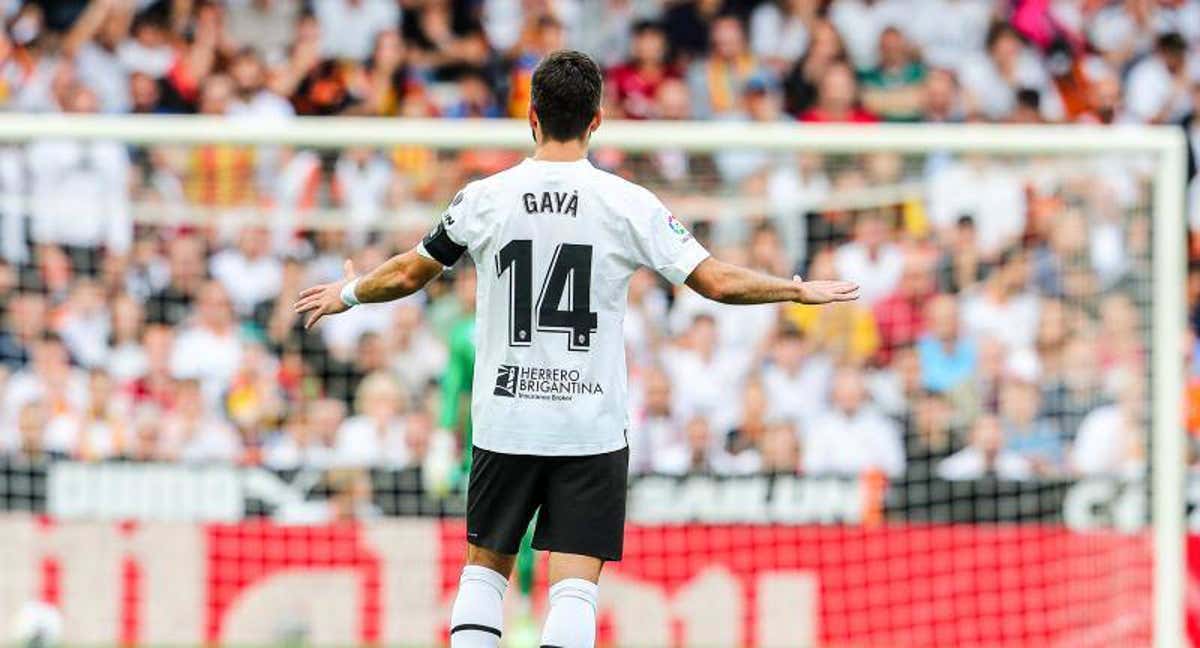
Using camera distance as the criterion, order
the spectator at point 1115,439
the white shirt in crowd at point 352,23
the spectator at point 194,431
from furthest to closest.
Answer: the white shirt in crowd at point 352,23 < the spectator at point 194,431 < the spectator at point 1115,439

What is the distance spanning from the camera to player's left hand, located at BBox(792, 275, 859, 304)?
237 inches

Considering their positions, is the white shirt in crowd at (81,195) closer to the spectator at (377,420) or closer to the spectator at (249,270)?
the spectator at (249,270)

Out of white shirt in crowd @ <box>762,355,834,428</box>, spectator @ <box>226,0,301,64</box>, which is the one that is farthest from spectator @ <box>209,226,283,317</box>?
spectator @ <box>226,0,301,64</box>

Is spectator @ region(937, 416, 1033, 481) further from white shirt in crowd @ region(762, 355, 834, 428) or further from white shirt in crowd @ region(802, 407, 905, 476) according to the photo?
white shirt in crowd @ region(762, 355, 834, 428)

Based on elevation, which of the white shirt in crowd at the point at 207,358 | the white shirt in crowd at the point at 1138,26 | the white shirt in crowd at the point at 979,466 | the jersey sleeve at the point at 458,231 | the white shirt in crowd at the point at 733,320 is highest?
the white shirt in crowd at the point at 1138,26

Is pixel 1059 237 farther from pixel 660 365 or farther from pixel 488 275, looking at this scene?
pixel 488 275

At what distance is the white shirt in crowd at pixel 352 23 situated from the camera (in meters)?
15.7

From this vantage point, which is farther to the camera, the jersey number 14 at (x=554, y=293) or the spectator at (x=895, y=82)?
the spectator at (x=895, y=82)

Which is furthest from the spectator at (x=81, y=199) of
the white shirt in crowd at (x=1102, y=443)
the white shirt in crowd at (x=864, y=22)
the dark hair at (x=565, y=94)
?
the dark hair at (x=565, y=94)

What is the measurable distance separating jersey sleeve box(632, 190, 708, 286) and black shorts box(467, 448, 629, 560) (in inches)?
22.4

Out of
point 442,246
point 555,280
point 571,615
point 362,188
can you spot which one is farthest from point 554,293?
point 362,188

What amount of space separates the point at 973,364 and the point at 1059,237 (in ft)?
2.99

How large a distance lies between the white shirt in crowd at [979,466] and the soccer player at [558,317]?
17.8ft

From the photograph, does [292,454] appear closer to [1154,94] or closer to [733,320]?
[733,320]
